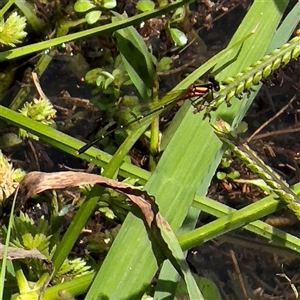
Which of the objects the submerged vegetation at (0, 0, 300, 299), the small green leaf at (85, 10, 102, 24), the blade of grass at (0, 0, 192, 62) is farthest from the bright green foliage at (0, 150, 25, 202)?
the small green leaf at (85, 10, 102, 24)

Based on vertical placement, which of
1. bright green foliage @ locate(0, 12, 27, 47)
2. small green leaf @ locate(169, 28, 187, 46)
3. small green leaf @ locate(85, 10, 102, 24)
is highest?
bright green foliage @ locate(0, 12, 27, 47)

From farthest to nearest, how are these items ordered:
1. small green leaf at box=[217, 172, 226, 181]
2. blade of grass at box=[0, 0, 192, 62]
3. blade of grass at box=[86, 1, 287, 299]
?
small green leaf at box=[217, 172, 226, 181] → blade of grass at box=[0, 0, 192, 62] → blade of grass at box=[86, 1, 287, 299]

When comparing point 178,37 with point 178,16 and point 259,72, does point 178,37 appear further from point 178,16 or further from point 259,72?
point 259,72

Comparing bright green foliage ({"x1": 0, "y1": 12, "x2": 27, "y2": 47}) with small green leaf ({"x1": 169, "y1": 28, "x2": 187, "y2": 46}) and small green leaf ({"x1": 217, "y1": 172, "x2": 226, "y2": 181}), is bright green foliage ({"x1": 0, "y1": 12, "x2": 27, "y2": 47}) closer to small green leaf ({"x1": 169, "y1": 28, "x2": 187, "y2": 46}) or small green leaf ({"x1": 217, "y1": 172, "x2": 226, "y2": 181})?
small green leaf ({"x1": 169, "y1": 28, "x2": 187, "y2": 46})

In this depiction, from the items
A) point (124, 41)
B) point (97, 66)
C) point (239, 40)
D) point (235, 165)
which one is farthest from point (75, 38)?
point (235, 165)

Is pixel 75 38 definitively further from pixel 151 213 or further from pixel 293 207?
pixel 293 207

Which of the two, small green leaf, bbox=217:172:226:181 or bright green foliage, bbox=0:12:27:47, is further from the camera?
small green leaf, bbox=217:172:226:181

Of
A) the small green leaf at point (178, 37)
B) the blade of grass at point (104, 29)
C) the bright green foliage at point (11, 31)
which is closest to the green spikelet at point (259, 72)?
the blade of grass at point (104, 29)

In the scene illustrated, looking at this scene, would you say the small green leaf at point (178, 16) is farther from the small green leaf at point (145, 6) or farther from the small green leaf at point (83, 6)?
the small green leaf at point (83, 6)

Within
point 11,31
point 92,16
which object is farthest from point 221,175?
point 11,31
